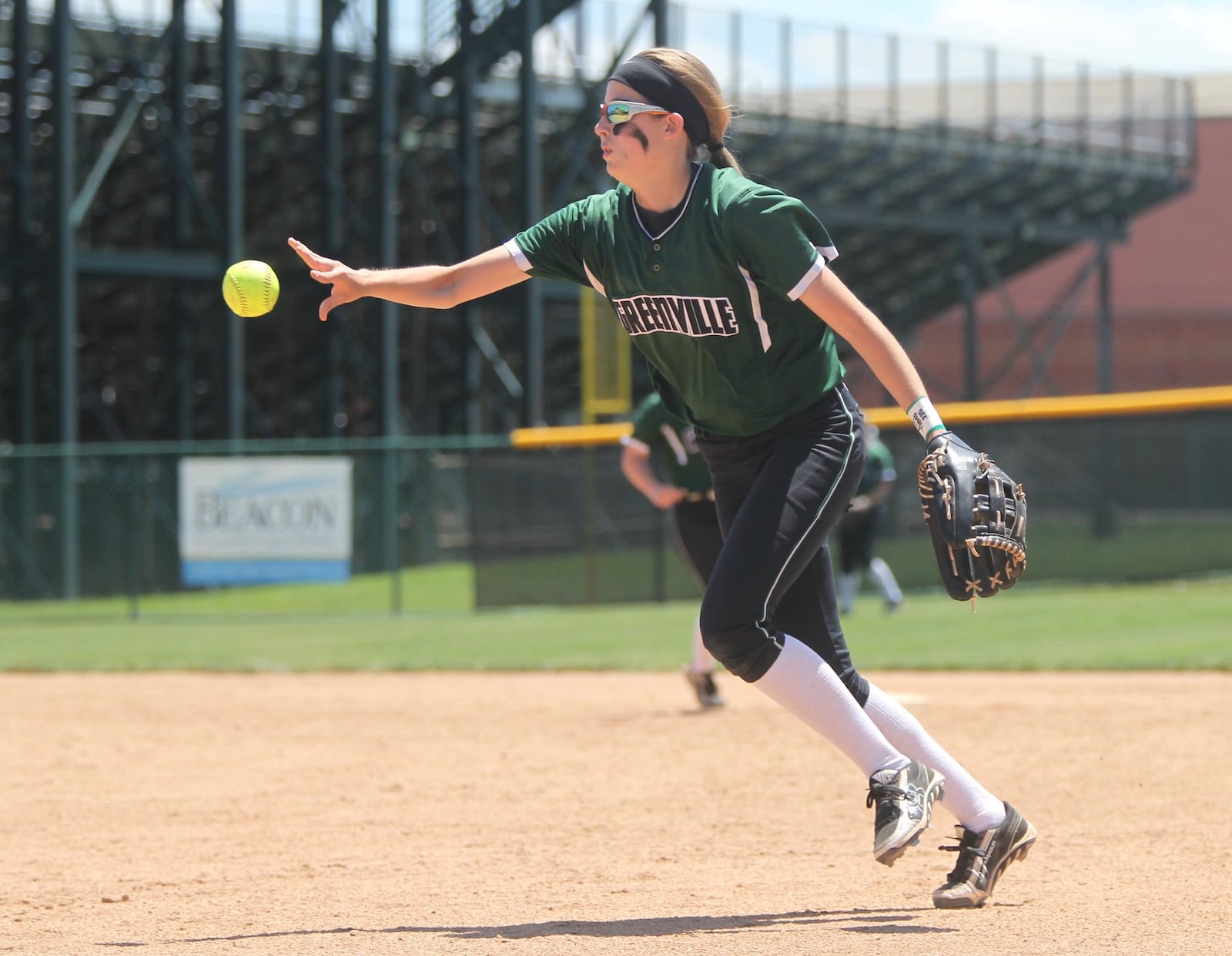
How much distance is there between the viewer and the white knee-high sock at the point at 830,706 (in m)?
3.85

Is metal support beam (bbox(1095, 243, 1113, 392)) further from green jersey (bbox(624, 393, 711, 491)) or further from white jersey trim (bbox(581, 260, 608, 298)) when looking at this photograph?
white jersey trim (bbox(581, 260, 608, 298))

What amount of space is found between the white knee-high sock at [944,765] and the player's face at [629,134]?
4.76 feet

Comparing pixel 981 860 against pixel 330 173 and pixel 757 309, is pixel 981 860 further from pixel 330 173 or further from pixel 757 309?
pixel 330 173

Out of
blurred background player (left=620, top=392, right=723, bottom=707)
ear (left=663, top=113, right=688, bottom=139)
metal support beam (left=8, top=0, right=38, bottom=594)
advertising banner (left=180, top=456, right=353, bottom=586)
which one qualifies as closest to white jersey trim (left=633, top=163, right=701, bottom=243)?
ear (left=663, top=113, right=688, bottom=139)

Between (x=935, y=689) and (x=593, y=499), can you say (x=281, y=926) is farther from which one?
(x=593, y=499)

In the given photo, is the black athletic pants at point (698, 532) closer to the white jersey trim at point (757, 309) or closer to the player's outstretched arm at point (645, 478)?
the player's outstretched arm at point (645, 478)

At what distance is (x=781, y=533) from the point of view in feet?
12.7

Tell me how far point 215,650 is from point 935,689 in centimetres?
637

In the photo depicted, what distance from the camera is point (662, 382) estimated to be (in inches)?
170

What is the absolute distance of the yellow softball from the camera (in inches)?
161

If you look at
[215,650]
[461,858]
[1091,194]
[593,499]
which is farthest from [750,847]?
[1091,194]

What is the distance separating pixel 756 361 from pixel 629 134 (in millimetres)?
632

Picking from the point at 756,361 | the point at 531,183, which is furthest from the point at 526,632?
the point at 756,361

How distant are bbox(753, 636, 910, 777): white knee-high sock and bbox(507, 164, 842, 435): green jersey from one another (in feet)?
1.98
